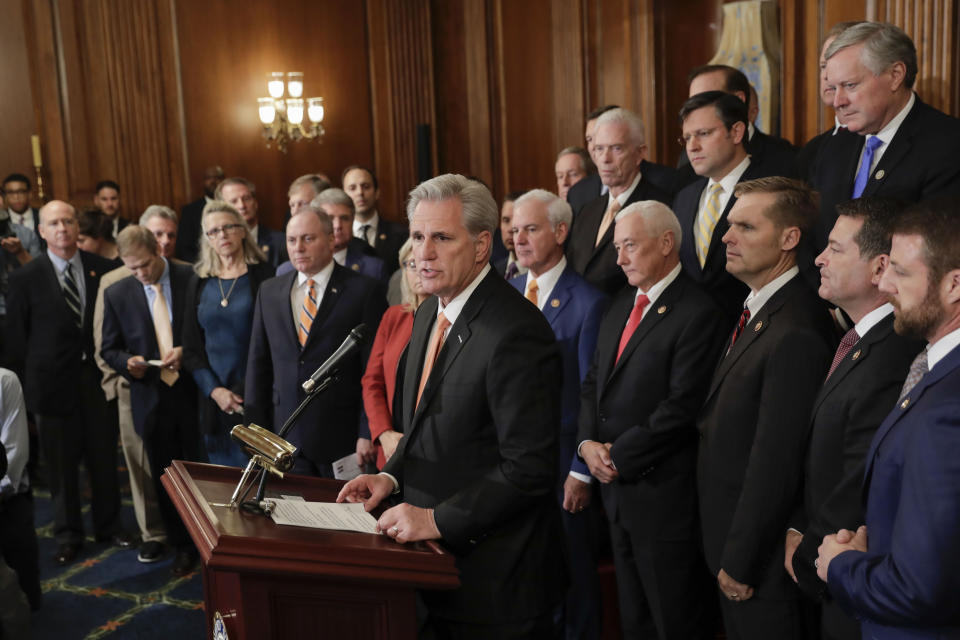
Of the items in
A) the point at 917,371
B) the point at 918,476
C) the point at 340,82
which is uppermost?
the point at 340,82

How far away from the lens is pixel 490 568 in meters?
2.04

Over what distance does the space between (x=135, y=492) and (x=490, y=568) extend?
3189 millimetres

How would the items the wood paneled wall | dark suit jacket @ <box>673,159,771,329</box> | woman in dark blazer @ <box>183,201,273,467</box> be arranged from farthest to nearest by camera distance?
the wood paneled wall → woman in dark blazer @ <box>183,201,273,467</box> → dark suit jacket @ <box>673,159,771,329</box>

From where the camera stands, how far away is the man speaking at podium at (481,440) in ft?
6.52

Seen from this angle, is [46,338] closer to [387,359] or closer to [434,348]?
[387,359]

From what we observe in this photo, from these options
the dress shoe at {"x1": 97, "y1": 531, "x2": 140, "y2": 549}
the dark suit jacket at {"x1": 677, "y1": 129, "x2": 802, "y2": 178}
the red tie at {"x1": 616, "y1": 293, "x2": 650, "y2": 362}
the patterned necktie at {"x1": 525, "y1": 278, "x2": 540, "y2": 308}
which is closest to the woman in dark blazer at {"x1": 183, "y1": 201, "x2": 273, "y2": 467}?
the dress shoe at {"x1": 97, "y1": 531, "x2": 140, "y2": 549}

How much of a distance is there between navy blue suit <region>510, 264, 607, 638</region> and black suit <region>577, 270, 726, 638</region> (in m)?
0.38

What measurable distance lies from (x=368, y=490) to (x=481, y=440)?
1.02ft

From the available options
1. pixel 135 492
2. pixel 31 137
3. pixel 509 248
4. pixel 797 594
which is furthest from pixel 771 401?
pixel 31 137

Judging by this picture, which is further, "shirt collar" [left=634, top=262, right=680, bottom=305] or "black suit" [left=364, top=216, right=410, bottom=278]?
"black suit" [left=364, top=216, right=410, bottom=278]

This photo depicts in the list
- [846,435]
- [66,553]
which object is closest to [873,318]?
[846,435]

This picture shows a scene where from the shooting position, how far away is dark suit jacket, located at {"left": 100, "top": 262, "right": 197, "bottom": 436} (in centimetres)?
442

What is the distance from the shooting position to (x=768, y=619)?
2381 millimetres

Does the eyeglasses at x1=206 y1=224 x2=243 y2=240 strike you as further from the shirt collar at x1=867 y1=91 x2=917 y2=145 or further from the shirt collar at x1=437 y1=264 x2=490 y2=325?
the shirt collar at x1=867 y1=91 x2=917 y2=145
